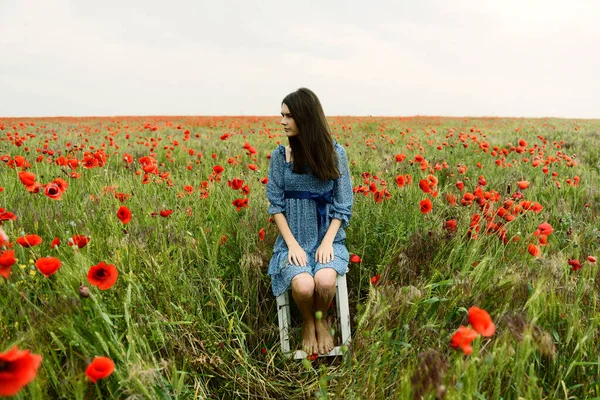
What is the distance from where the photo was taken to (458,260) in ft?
8.16

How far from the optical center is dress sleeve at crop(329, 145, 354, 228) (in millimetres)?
2529

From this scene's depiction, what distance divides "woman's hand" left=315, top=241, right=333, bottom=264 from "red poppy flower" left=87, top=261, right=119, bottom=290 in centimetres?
113

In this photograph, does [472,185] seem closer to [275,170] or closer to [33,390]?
[275,170]

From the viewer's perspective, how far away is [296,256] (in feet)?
7.66

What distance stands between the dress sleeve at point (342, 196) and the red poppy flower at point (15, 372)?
1745 mm

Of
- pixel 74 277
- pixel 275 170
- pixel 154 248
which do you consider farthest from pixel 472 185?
pixel 74 277

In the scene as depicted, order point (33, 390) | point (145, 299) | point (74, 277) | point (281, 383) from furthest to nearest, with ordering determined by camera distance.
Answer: point (281, 383) → point (145, 299) → point (74, 277) → point (33, 390)

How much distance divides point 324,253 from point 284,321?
1.31ft

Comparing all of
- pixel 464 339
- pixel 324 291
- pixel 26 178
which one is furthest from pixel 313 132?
pixel 464 339

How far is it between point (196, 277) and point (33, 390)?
1162mm

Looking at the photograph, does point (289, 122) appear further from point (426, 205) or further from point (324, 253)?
point (426, 205)

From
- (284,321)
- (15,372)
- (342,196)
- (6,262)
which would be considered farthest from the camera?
(342,196)

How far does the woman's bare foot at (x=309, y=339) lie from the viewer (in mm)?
2193

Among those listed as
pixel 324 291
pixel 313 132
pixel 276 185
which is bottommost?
pixel 324 291
